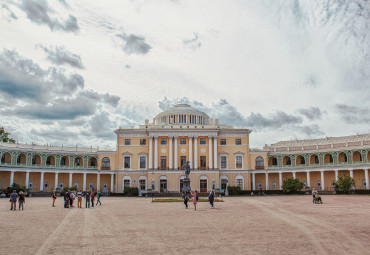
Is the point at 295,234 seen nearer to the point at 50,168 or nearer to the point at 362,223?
the point at 362,223

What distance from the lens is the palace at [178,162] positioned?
217 feet

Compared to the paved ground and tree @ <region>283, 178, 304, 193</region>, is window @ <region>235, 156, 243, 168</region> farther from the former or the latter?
the paved ground

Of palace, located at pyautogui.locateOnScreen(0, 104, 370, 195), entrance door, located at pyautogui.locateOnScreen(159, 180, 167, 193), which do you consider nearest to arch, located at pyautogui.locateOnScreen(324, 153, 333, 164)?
palace, located at pyautogui.locateOnScreen(0, 104, 370, 195)

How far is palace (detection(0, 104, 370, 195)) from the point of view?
66.0 metres

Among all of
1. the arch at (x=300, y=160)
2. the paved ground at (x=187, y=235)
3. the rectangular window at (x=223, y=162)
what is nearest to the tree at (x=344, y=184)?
the arch at (x=300, y=160)

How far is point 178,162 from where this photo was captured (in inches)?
2675

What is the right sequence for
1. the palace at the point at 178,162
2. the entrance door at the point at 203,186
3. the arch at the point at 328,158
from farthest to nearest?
the arch at the point at 328,158 → the entrance door at the point at 203,186 → the palace at the point at 178,162

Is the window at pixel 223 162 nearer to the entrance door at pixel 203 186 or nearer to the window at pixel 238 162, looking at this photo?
the window at pixel 238 162

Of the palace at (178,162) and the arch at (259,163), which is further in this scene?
the arch at (259,163)

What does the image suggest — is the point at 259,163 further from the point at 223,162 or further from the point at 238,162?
the point at 223,162

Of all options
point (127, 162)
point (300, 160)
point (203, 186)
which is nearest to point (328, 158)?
point (300, 160)

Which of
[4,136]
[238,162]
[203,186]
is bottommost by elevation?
[203,186]

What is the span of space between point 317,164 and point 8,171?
5573 centimetres

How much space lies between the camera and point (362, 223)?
20.6 metres
